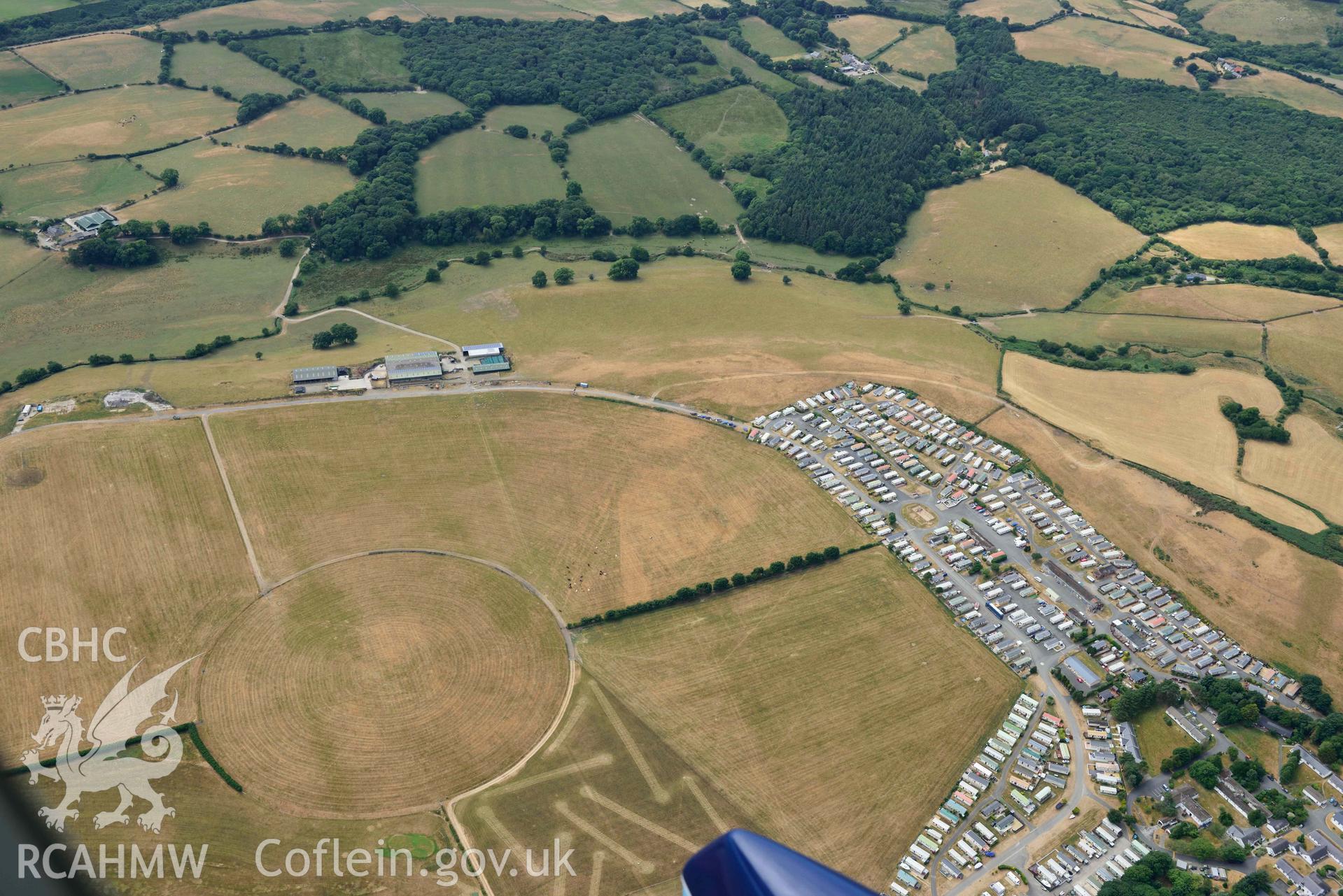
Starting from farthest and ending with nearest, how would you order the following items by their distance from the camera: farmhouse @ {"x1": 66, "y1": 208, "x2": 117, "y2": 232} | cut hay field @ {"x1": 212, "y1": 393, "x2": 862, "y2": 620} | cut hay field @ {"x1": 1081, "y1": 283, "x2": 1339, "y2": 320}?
farmhouse @ {"x1": 66, "y1": 208, "x2": 117, "y2": 232} → cut hay field @ {"x1": 1081, "y1": 283, "x2": 1339, "y2": 320} → cut hay field @ {"x1": 212, "y1": 393, "x2": 862, "y2": 620}

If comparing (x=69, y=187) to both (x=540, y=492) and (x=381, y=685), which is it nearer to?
(x=540, y=492)

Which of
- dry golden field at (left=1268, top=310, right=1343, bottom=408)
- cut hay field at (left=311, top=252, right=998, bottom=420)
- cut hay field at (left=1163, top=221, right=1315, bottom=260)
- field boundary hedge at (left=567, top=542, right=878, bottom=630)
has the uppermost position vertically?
cut hay field at (left=1163, top=221, right=1315, bottom=260)

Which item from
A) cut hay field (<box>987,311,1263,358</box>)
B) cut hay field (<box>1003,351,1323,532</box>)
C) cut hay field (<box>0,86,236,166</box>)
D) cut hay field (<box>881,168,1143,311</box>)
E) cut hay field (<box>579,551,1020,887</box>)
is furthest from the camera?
cut hay field (<box>0,86,236,166</box>)

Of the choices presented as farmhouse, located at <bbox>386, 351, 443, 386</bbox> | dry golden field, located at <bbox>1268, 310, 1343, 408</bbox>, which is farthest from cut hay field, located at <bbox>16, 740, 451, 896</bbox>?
dry golden field, located at <bbox>1268, 310, 1343, 408</bbox>

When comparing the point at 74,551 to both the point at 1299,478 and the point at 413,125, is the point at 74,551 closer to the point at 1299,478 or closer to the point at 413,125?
the point at 413,125

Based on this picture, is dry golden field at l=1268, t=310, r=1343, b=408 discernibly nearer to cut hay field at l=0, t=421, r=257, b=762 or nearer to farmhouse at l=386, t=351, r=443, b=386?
farmhouse at l=386, t=351, r=443, b=386

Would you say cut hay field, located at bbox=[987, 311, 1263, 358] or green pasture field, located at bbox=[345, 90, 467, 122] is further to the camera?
green pasture field, located at bbox=[345, 90, 467, 122]

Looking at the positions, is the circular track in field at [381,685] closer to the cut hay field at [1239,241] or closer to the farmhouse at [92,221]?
the farmhouse at [92,221]

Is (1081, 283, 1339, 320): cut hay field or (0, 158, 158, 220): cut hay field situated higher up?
(1081, 283, 1339, 320): cut hay field
